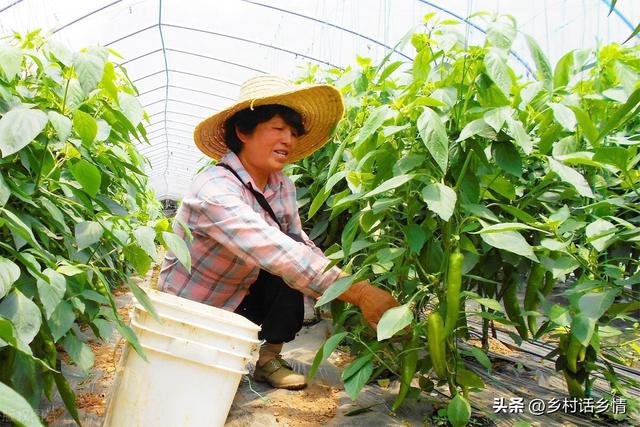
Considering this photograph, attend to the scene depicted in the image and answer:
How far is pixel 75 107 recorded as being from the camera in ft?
4.67

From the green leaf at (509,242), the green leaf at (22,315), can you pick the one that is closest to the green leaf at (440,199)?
the green leaf at (509,242)

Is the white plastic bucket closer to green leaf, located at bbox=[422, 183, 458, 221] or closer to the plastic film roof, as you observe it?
green leaf, located at bbox=[422, 183, 458, 221]

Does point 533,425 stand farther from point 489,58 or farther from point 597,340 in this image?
point 489,58

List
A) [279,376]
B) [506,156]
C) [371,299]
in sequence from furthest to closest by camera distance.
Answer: [279,376] → [371,299] → [506,156]

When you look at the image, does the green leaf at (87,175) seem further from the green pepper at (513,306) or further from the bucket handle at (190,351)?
the green pepper at (513,306)

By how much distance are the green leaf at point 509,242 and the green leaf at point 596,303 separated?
0.48ft

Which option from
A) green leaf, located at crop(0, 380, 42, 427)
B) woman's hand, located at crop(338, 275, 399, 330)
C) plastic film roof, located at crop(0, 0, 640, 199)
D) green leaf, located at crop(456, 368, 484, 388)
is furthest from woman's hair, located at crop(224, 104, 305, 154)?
plastic film roof, located at crop(0, 0, 640, 199)

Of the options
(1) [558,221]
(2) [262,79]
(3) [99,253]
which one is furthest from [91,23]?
(1) [558,221]

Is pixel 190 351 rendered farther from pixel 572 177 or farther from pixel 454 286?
pixel 572 177

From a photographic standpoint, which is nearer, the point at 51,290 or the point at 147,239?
the point at 51,290

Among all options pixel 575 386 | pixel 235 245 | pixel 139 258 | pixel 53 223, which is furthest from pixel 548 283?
pixel 53 223

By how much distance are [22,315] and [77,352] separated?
0.25 meters

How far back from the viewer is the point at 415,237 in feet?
5.21

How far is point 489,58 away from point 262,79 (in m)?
1.17
